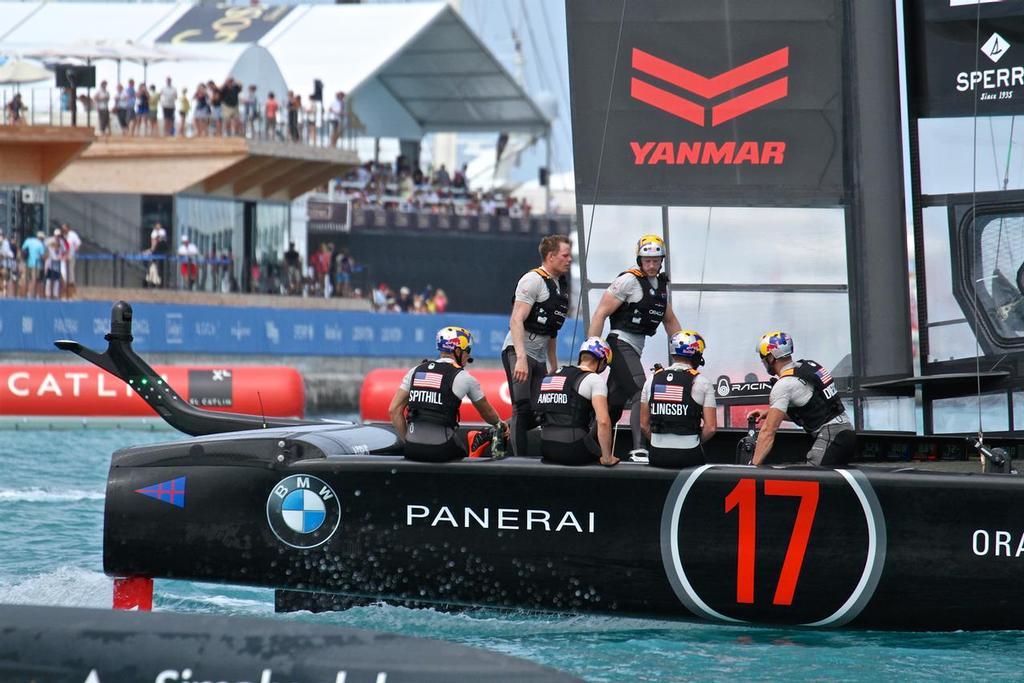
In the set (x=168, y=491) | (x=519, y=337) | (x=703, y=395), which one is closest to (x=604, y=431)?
(x=703, y=395)

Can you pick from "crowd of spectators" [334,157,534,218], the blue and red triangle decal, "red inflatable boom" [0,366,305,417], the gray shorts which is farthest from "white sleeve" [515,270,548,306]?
"crowd of spectators" [334,157,534,218]

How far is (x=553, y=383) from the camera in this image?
830 centimetres

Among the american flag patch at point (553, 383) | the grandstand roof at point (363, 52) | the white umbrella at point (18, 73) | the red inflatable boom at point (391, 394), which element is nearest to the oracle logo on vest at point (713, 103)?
the american flag patch at point (553, 383)

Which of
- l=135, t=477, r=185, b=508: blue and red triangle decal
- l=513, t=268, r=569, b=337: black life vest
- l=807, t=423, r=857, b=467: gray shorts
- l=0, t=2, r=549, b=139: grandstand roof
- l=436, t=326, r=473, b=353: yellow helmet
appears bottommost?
l=135, t=477, r=185, b=508: blue and red triangle decal

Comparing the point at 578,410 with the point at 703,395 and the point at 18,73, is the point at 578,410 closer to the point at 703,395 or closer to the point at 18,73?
the point at 703,395

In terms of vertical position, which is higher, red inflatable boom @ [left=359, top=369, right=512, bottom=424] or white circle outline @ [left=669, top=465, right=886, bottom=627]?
red inflatable boom @ [left=359, top=369, right=512, bottom=424]

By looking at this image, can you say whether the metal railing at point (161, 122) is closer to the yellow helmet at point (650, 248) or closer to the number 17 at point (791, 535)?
the yellow helmet at point (650, 248)

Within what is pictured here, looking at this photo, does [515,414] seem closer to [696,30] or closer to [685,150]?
[685,150]

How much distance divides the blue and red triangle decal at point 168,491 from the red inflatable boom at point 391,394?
12.7 m

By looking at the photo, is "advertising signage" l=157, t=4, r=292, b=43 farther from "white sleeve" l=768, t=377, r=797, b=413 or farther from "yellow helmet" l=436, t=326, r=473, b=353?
"white sleeve" l=768, t=377, r=797, b=413

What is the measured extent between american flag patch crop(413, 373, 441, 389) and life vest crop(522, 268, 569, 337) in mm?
779

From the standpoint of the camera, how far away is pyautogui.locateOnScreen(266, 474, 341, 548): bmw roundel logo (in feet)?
27.1

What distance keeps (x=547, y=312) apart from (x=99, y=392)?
46.4 ft

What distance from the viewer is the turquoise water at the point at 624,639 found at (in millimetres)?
7539
